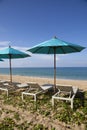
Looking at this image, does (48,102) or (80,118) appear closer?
(80,118)

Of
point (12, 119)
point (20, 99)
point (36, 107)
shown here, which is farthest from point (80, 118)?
point (20, 99)

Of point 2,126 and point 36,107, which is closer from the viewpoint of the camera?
point 2,126

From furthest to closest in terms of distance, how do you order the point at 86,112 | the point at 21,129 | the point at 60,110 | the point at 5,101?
the point at 5,101
the point at 60,110
the point at 86,112
the point at 21,129

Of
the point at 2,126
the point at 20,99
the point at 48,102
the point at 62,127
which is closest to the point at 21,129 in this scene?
the point at 2,126

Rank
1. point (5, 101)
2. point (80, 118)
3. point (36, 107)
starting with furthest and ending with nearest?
point (5, 101) < point (36, 107) < point (80, 118)

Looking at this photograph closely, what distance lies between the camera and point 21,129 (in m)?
3.51

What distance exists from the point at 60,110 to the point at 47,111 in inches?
16.8

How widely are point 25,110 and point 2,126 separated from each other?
117 centimetres

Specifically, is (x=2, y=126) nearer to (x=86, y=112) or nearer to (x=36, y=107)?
(x=36, y=107)

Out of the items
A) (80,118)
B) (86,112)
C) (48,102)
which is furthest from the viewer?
(48,102)

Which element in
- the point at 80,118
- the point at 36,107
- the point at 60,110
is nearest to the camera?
the point at 80,118

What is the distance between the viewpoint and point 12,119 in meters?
4.09

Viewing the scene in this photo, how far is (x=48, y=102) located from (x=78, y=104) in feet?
3.66

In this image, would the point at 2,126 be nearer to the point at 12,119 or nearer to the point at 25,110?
the point at 12,119
